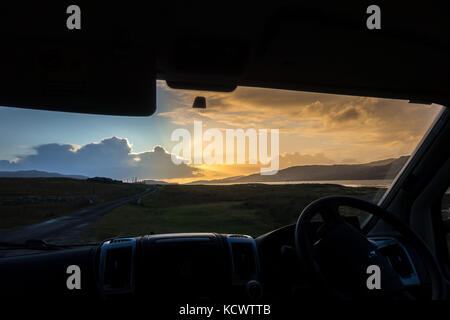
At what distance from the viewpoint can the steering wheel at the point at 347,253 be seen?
190 cm

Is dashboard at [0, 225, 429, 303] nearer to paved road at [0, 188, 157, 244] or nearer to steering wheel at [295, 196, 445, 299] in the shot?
steering wheel at [295, 196, 445, 299]

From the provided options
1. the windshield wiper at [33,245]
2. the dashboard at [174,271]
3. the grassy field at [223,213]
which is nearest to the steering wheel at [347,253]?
the dashboard at [174,271]

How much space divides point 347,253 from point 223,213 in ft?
6.32

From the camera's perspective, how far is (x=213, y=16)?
225 centimetres

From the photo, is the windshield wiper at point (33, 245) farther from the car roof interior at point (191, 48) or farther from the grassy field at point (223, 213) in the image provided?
the car roof interior at point (191, 48)

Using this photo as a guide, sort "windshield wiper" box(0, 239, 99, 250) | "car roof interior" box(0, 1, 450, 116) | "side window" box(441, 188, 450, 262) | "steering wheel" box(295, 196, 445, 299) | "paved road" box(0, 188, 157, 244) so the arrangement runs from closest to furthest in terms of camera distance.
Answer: "steering wheel" box(295, 196, 445, 299) → "car roof interior" box(0, 1, 450, 116) → "windshield wiper" box(0, 239, 99, 250) → "paved road" box(0, 188, 157, 244) → "side window" box(441, 188, 450, 262)

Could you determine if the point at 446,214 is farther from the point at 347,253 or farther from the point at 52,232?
the point at 52,232

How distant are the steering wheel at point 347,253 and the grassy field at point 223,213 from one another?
793 mm

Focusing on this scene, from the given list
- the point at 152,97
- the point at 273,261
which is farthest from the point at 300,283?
the point at 152,97

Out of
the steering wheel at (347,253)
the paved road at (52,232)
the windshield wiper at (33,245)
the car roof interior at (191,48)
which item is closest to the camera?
the steering wheel at (347,253)

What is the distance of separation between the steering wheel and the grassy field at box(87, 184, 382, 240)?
2.60 ft

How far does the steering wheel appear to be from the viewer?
190cm

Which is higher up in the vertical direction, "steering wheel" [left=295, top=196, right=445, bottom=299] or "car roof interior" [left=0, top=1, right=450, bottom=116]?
"car roof interior" [left=0, top=1, right=450, bottom=116]

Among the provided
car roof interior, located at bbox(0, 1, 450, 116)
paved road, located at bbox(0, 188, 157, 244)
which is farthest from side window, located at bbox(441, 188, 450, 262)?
paved road, located at bbox(0, 188, 157, 244)
